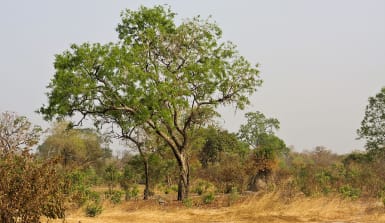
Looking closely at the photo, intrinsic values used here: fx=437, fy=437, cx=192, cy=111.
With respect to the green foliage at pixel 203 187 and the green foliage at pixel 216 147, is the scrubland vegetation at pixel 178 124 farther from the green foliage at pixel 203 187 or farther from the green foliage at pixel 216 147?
the green foliage at pixel 216 147

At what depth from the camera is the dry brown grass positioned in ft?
41.2

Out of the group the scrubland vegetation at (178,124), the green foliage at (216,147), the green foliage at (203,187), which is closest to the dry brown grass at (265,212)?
the scrubland vegetation at (178,124)

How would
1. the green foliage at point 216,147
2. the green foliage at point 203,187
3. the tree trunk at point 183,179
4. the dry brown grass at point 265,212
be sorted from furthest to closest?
1. the green foliage at point 216,147
2. the green foliage at point 203,187
3. the tree trunk at point 183,179
4. the dry brown grass at point 265,212

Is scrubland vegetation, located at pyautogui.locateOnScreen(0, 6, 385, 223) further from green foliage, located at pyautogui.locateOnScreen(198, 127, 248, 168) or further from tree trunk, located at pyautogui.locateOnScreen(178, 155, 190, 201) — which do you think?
Answer: green foliage, located at pyautogui.locateOnScreen(198, 127, 248, 168)

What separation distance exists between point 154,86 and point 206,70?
93.1 inches

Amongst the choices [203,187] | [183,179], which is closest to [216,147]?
[203,187]

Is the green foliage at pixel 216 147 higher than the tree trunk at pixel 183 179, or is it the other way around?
the green foliage at pixel 216 147

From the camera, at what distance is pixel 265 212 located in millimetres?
13828

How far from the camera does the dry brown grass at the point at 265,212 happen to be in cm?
1256

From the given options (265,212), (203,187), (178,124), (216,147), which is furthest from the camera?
(216,147)

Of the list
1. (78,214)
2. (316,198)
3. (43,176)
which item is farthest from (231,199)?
(43,176)

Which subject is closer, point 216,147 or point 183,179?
point 183,179

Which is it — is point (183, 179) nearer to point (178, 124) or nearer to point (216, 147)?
point (178, 124)

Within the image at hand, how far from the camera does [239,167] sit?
2166cm
